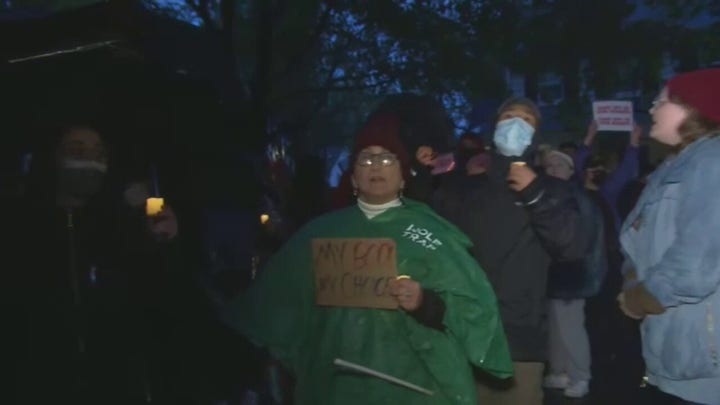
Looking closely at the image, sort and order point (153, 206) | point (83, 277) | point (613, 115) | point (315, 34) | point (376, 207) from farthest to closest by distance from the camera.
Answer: point (315, 34) → point (613, 115) → point (153, 206) → point (376, 207) → point (83, 277)

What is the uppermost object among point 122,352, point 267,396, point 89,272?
point 89,272

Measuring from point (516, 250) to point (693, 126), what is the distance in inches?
44.7

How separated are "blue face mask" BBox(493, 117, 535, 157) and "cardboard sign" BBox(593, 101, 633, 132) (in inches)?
256

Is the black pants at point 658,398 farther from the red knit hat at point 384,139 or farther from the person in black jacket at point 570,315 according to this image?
the person in black jacket at point 570,315

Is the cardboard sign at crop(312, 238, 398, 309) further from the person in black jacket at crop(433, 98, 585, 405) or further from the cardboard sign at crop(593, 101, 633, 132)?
the cardboard sign at crop(593, 101, 633, 132)

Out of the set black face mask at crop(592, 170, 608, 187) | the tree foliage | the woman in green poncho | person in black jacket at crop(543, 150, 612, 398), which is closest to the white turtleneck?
the woman in green poncho

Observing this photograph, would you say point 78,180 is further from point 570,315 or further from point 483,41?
point 483,41

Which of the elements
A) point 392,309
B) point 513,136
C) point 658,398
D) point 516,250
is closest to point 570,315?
point 516,250

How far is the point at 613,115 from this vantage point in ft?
34.4

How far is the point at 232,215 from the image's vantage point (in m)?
6.77

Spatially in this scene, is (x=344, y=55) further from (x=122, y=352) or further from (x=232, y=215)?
(x=122, y=352)

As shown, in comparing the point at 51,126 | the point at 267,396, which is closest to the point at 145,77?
the point at 51,126

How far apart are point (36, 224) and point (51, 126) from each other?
809 millimetres

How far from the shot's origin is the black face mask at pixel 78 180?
3.40m
